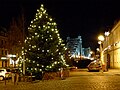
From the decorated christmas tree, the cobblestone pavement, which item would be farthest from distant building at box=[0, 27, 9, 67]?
the cobblestone pavement

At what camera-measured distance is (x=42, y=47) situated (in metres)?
34.3

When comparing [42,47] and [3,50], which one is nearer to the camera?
[42,47]

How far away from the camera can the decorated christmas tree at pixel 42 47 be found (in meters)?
34.1

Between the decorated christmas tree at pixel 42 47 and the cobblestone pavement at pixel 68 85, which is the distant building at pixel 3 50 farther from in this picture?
the cobblestone pavement at pixel 68 85

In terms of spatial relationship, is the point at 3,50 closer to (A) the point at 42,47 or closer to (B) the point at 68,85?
(A) the point at 42,47

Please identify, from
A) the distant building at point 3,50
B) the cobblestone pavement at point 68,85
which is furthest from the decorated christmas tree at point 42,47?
the distant building at point 3,50

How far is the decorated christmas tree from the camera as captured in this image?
112 feet

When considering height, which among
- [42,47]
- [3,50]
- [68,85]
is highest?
[3,50]

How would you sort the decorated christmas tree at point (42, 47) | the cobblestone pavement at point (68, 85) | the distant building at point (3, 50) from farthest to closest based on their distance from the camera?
1. the distant building at point (3, 50)
2. the decorated christmas tree at point (42, 47)
3. the cobblestone pavement at point (68, 85)

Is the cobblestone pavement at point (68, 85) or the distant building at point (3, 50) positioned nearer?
the cobblestone pavement at point (68, 85)

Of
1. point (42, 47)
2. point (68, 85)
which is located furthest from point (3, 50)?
point (68, 85)

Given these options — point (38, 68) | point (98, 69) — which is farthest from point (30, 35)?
point (98, 69)

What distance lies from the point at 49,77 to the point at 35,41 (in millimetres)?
3925

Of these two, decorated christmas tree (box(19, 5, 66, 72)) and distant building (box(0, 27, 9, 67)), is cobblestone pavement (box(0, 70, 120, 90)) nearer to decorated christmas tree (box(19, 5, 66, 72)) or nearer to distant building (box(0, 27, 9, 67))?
decorated christmas tree (box(19, 5, 66, 72))
